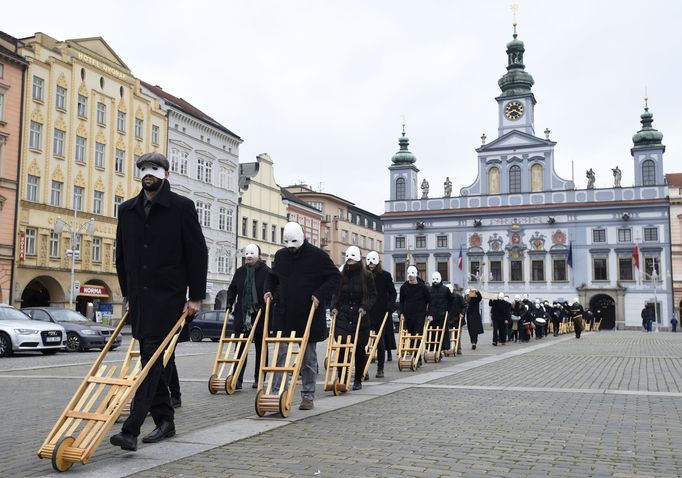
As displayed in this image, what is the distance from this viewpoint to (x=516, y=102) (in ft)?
244

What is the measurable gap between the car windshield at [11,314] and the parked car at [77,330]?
669mm

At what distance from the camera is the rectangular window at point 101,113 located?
45925 mm

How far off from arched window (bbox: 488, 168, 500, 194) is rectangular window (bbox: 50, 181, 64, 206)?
4389 centimetres

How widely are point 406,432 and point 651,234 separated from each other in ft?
219

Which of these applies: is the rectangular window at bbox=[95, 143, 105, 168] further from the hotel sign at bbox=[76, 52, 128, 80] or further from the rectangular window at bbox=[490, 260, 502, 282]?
the rectangular window at bbox=[490, 260, 502, 282]

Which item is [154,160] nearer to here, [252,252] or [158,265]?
[158,265]

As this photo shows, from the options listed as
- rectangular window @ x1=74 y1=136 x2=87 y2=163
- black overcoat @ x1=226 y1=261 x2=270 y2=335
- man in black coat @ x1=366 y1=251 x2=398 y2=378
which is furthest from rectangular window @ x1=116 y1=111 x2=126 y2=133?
black overcoat @ x1=226 y1=261 x2=270 y2=335

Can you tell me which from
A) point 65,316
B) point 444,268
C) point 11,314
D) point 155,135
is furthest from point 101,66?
point 444,268

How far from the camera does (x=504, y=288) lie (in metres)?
72.3

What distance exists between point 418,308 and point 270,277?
7033 millimetres

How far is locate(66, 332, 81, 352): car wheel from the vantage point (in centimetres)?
2231

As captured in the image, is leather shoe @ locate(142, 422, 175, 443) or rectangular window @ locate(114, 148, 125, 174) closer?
leather shoe @ locate(142, 422, 175, 443)

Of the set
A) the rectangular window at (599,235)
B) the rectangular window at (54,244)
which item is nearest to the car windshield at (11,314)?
the rectangular window at (54,244)

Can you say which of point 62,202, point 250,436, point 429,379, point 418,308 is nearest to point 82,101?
point 62,202
